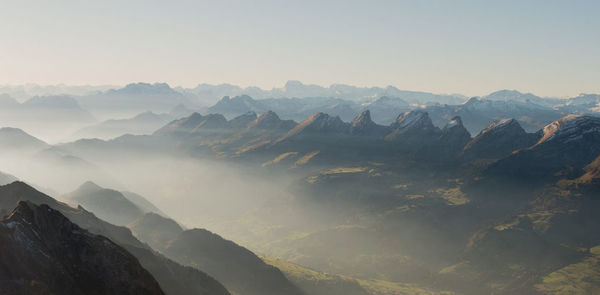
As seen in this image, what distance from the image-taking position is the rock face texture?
254 feet

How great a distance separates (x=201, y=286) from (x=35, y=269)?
378 feet

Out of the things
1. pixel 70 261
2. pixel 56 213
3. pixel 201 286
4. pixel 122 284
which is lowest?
pixel 201 286

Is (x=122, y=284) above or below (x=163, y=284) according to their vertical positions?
above

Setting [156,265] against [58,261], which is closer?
[58,261]

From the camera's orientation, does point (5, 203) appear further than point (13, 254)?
Yes

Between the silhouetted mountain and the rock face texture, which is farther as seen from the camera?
the silhouetted mountain

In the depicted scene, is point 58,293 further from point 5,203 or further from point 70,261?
point 5,203

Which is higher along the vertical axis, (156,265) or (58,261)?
(58,261)

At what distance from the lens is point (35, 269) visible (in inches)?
3108

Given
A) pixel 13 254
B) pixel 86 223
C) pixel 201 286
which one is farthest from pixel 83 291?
pixel 86 223

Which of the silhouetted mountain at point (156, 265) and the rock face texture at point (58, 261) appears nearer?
the rock face texture at point (58, 261)

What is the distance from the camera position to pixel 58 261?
3265 inches

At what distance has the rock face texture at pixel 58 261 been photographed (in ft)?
254

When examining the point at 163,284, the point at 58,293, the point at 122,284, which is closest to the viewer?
the point at 58,293
